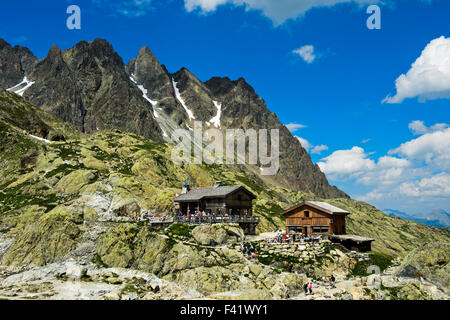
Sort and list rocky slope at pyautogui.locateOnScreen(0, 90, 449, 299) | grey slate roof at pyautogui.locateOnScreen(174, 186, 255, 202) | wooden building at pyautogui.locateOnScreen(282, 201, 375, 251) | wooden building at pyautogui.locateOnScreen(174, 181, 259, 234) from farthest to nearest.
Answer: grey slate roof at pyautogui.locateOnScreen(174, 186, 255, 202) → wooden building at pyautogui.locateOnScreen(174, 181, 259, 234) → wooden building at pyautogui.locateOnScreen(282, 201, 375, 251) → rocky slope at pyautogui.locateOnScreen(0, 90, 449, 299)

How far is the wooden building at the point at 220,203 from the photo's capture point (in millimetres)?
60469

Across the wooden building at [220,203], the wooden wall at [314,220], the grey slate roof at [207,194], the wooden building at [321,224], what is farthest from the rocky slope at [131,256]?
the wooden wall at [314,220]

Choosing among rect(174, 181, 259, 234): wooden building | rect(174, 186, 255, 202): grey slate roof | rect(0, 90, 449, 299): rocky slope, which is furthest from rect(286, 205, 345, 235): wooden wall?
rect(174, 186, 255, 202): grey slate roof

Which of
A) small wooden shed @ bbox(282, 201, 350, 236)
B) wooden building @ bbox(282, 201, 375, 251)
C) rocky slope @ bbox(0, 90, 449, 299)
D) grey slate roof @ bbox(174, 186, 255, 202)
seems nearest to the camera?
rocky slope @ bbox(0, 90, 449, 299)

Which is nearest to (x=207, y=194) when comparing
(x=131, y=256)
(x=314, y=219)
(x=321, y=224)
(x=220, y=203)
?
(x=220, y=203)

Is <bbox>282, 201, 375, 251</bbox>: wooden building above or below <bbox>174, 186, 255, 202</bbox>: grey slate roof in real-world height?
below

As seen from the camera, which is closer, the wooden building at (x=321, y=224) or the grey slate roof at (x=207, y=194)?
the wooden building at (x=321, y=224)

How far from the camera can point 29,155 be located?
82062mm

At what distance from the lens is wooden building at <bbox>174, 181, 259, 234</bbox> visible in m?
60.5

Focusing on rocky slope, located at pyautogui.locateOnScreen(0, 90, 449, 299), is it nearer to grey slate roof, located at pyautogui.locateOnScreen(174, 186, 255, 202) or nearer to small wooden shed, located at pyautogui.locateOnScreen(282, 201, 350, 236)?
grey slate roof, located at pyautogui.locateOnScreen(174, 186, 255, 202)

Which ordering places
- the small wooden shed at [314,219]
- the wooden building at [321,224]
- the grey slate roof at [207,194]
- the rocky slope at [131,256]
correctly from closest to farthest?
the rocky slope at [131,256], the wooden building at [321,224], the small wooden shed at [314,219], the grey slate roof at [207,194]

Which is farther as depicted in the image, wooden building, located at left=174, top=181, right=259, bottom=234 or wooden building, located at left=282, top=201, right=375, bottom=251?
wooden building, located at left=174, top=181, right=259, bottom=234

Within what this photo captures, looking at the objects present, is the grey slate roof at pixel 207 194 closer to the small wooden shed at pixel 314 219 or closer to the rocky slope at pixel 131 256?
the rocky slope at pixel 131 256
